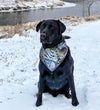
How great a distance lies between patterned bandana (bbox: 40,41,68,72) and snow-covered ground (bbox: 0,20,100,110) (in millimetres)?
706

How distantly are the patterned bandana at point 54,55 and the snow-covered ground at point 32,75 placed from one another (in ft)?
2.32

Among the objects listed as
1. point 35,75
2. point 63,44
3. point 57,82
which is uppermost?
point 63,44

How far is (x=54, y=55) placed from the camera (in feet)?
9.53

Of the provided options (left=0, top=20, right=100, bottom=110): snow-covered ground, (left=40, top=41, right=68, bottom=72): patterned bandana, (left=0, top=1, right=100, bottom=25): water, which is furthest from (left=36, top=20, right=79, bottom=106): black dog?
(left=0, top=1, right=100, bottom=25): water

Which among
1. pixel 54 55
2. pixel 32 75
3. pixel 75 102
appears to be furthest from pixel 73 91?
pixel 32 75

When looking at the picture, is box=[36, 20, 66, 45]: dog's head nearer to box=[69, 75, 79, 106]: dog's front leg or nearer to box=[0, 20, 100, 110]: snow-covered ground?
box=[69, 75, 79, 106]: dog's front leg

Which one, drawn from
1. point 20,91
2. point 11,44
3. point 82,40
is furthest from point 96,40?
point 20,91

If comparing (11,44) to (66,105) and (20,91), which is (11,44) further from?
(66,105)

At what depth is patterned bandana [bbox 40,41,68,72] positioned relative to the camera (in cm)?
281

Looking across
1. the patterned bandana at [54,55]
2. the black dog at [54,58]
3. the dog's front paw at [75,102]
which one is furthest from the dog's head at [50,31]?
the dog's front paw at [75,102]

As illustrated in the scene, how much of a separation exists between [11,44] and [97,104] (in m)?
4.79

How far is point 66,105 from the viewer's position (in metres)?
3.11

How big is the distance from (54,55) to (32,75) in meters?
1.74

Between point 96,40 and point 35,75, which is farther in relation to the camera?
point 96,40
